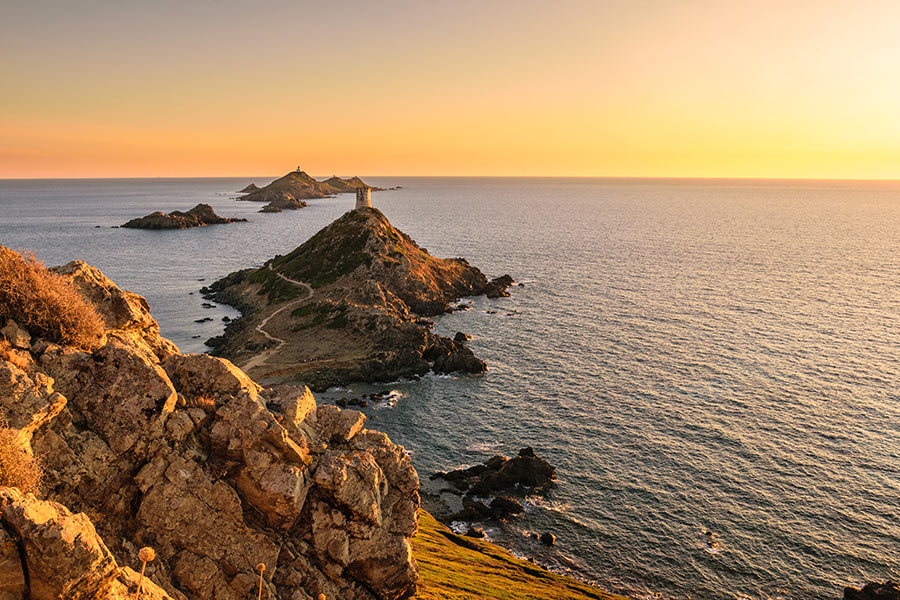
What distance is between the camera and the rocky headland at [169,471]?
18406mm

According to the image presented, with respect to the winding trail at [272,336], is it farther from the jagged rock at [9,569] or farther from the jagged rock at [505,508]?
the jagged rock at [9,569]

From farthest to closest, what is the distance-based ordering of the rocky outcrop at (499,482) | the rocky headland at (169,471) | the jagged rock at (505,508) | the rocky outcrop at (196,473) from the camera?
1. the rocky outcrop at (499,482)
2. the jagged rock at (505,508)
3. the rocky outcrop at (196,473)
4. the rocky headland at (169,471)

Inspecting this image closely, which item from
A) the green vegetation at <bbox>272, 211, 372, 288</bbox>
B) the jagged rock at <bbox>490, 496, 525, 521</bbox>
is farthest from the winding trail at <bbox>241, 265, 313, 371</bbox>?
the jagged rock at <bbox>490, 496, 525, 521</bbox>

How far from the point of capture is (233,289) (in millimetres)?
140250

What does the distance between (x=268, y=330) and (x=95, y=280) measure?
82297mm

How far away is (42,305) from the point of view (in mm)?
22250

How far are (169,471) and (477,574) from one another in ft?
91.7

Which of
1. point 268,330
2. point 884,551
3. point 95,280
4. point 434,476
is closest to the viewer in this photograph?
point 95,280

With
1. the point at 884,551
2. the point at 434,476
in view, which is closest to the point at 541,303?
the point at 434,476

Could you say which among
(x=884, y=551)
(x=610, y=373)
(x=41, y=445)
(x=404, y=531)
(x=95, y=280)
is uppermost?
(x=95, y=280)

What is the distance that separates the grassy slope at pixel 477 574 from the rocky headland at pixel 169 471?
26.8 feet

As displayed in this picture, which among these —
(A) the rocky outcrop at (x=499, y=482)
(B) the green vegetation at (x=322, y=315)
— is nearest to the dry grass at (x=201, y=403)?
(A) the rocky outcrop at (x=499, y=482)

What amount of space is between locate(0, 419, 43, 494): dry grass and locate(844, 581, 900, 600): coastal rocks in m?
59.8

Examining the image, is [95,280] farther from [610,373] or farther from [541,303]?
[541,303]
